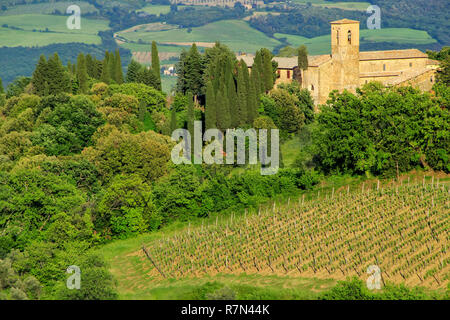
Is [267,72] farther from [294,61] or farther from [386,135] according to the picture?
[386,135]

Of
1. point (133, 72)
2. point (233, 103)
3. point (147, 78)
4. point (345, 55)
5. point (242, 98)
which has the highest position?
point (345, 55)

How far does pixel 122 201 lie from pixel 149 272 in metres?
12.1

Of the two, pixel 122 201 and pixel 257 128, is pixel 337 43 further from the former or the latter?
pixel 122 201

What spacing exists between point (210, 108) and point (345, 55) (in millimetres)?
17682

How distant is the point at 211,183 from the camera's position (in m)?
62.4

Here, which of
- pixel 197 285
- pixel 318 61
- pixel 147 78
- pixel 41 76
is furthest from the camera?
pixel 147 78

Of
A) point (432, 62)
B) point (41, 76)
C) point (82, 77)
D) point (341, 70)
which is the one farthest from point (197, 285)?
point (432, 62)

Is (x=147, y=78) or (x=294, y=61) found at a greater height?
(x=294, y=61)

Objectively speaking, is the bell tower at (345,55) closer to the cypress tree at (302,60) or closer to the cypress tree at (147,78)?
the cypress tree at (302,60)

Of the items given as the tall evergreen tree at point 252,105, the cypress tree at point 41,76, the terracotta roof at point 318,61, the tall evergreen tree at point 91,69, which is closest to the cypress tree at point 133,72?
the tall evergreen tree at point 91,69

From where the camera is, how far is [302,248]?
46.2 m

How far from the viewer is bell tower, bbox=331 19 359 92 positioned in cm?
8650

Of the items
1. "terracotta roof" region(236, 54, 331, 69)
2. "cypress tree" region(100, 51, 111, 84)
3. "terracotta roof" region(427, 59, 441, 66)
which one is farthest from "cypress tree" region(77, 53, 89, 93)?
"terracotta roof" region(427, 59, 441, 66)
